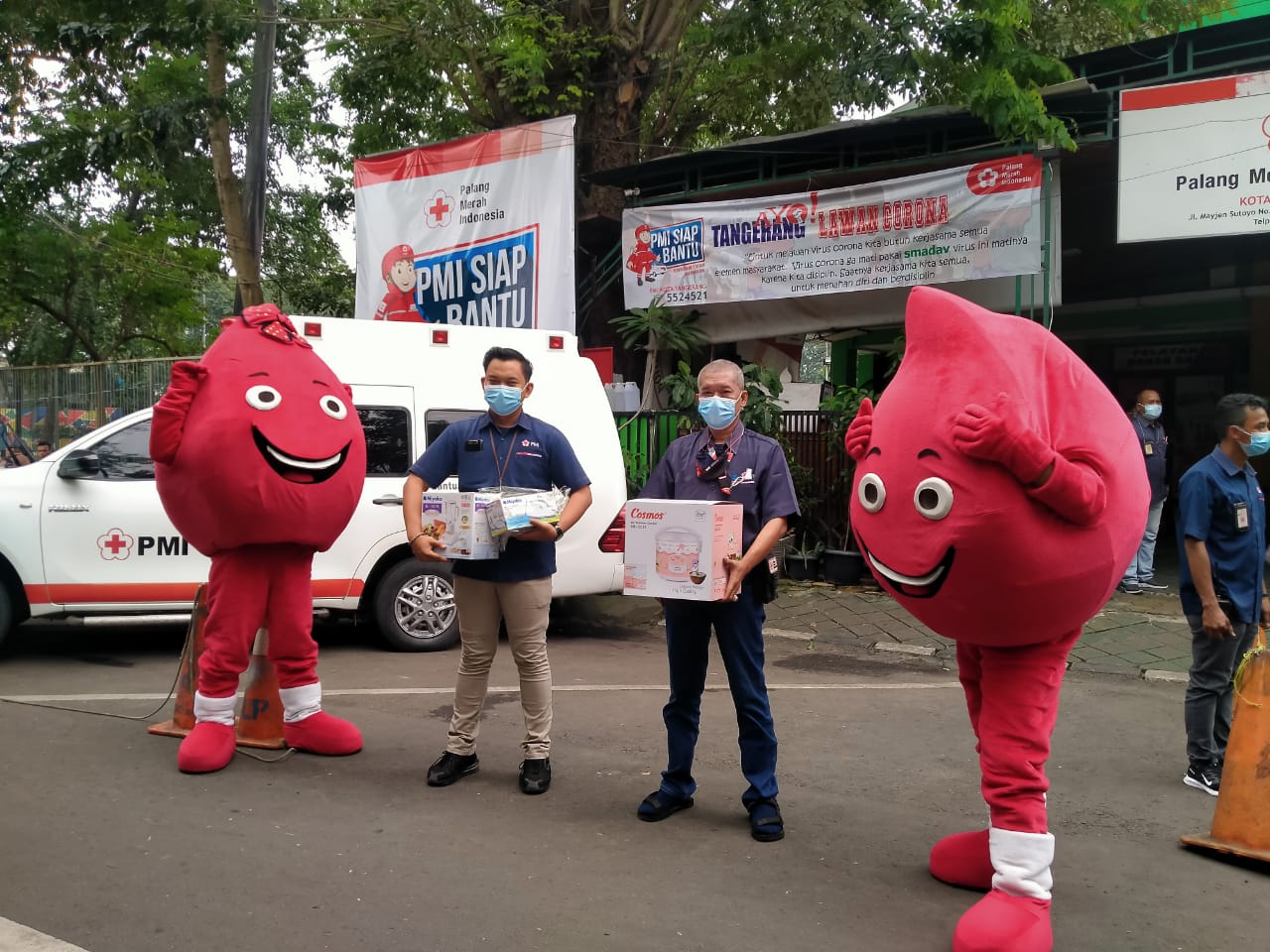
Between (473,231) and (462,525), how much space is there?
9.21m

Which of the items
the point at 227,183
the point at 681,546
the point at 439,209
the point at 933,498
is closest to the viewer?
the point at 933,498

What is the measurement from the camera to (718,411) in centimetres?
442

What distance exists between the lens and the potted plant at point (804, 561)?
1127 centimetres

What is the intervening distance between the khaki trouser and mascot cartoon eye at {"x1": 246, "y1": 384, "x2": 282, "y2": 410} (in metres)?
1.18

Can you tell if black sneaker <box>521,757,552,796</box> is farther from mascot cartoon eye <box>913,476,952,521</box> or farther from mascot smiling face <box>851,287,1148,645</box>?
mascot cartoon eye <box>913,476,952,521</box>

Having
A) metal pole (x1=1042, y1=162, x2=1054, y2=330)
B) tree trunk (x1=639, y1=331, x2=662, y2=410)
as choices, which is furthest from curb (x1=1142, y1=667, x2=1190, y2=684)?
tree trunk (x1=639, y1=331, x2=662, y2=410)

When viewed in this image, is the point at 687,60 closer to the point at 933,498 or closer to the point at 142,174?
the point at 142,174

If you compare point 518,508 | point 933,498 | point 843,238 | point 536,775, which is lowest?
point 536,775

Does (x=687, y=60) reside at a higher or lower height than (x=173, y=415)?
higher

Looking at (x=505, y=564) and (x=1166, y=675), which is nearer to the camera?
(x=505, y=564)

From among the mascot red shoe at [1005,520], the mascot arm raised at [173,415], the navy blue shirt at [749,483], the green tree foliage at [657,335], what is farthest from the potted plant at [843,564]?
the mascot red shoe at [1005,520]

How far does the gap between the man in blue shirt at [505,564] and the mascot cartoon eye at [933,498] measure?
1851 millimetres

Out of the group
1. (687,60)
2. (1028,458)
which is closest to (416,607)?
(1028,458)

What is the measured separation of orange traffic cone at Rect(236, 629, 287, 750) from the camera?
17.9 feet
